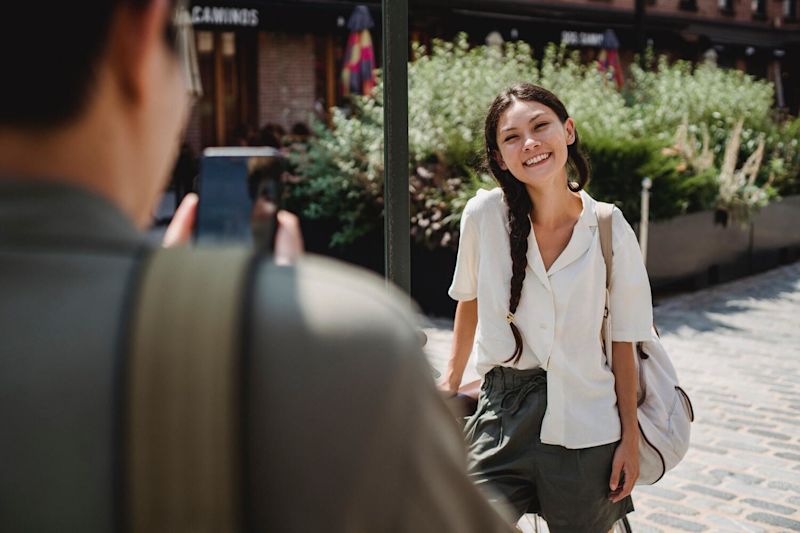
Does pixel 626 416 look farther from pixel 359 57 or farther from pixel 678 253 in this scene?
pixel 359 57

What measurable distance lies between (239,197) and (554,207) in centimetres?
213

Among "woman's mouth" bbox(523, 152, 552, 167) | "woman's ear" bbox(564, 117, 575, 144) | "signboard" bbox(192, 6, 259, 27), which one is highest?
"signboard" bbox(192, 6, 259, 27)

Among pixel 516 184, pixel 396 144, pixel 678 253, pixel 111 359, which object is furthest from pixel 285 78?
pixel 111 359

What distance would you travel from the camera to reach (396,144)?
3.41 m

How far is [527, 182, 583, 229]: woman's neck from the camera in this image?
3.29 meters

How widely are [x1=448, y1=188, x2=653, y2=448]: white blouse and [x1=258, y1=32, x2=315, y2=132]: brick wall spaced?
19.1 meters

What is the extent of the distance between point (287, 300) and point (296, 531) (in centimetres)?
19

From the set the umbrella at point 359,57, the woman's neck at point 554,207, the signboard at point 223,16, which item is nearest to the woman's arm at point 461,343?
the woman's neck at point 554,207

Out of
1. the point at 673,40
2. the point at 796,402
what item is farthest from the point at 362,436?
the point at 673,40

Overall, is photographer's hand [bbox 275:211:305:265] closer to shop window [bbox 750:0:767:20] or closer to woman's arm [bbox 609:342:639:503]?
woman's arm [bbox 609:342:639:503]

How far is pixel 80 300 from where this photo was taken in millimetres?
825

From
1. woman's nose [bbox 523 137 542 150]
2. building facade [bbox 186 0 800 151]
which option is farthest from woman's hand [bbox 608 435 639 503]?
building facade [bbox 186 0 800 151]

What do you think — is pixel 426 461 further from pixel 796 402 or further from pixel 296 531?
pixel 796 402

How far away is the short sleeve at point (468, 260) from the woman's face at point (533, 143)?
0.21 meters
